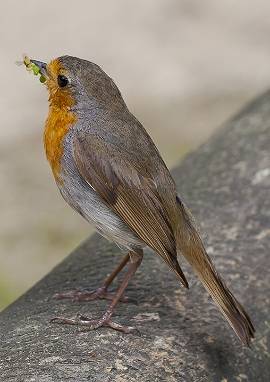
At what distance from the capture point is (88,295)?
400 centimetres

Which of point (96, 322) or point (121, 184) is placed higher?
point (121, 184)

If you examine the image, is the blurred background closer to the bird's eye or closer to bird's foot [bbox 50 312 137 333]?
the bird's eye

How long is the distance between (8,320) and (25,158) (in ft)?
16.0

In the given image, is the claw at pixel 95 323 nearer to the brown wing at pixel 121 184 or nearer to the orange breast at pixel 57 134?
the brown wing at pixel 121 184

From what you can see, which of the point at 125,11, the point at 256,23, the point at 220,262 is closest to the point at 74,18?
the point at 125,11

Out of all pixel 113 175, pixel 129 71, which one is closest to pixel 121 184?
pixel 113 175

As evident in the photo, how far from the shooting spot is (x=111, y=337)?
3537 millimetres

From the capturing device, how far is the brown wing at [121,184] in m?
3.74

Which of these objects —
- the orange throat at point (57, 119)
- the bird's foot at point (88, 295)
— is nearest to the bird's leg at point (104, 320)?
the bird's foot at point (88, 295)

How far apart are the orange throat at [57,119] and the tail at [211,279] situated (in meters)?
0.53

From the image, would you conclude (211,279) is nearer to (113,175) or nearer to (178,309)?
(178,309)

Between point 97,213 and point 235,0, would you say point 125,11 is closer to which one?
point 235,0

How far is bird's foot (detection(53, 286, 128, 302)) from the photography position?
12.9 ft

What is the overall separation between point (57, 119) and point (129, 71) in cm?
605
